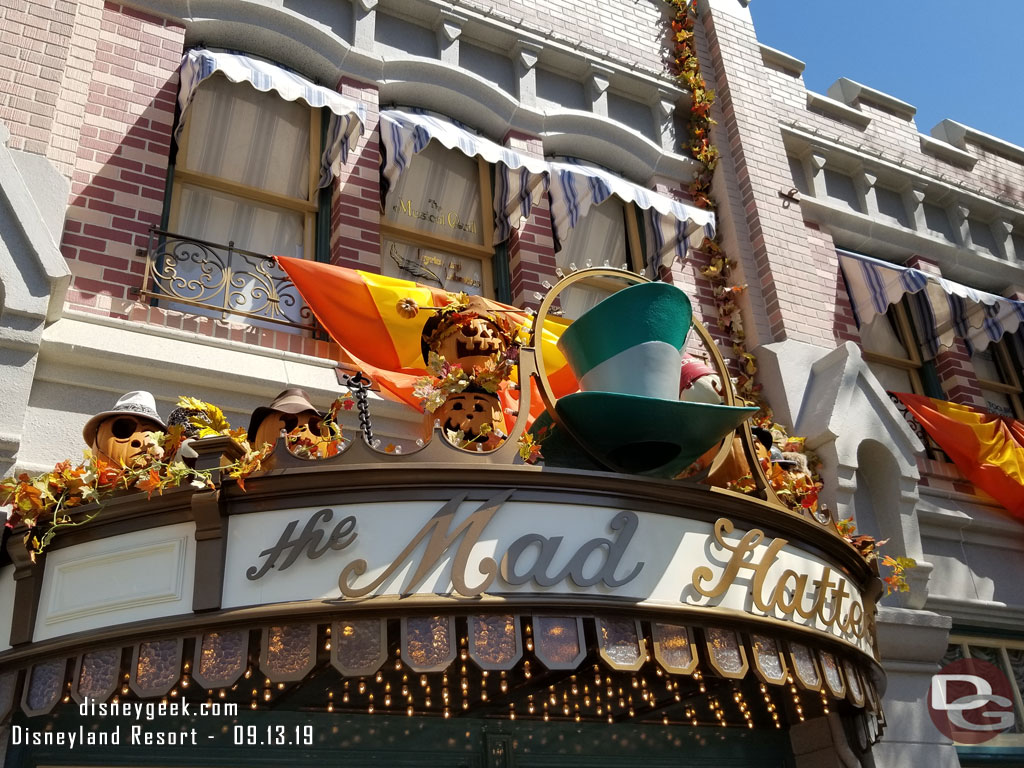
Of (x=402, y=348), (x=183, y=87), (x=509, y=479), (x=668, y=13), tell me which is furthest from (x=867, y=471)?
(x=183, y=87)

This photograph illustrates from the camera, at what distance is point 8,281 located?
525cm

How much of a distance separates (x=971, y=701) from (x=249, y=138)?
774 cm

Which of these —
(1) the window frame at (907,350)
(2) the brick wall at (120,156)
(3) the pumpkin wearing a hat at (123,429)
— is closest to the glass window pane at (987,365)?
(1) the window frame at (907,350)

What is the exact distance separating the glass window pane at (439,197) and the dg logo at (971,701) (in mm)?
5525

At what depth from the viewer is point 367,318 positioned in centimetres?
662

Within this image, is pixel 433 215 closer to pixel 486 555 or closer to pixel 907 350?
pixel 486 555

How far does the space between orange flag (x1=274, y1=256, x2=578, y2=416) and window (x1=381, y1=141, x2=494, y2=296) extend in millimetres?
989

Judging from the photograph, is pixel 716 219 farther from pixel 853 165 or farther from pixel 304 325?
pixel 304 325

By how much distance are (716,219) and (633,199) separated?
4.55 ft

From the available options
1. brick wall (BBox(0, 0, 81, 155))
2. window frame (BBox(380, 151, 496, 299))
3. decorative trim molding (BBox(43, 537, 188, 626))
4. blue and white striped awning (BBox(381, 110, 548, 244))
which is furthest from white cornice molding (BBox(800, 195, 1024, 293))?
decorative trim molding (BBox(43, 537, 188, 626))

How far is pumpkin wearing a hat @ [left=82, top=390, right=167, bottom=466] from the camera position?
479 centimetres

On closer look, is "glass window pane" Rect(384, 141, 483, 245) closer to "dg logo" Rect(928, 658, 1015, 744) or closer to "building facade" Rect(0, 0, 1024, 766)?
"building facade" Rect(0, 0, 1024, 766)

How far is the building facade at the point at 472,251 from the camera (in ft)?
16.6

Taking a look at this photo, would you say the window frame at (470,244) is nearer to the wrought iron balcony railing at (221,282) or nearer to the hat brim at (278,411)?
the wrought iron balcony railing at (221,282)
